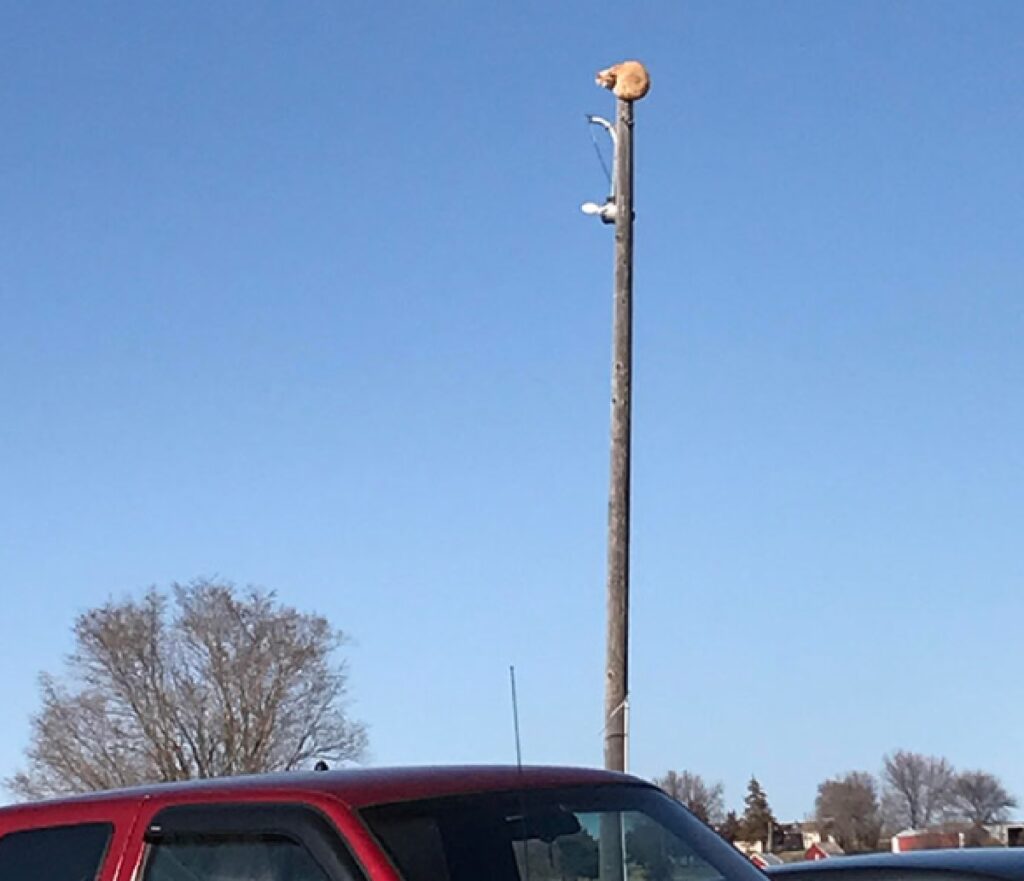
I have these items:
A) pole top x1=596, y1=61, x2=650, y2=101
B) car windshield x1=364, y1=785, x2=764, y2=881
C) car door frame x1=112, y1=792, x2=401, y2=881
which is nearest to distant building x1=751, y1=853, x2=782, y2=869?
car windshield x1=364, y1=785, x2=764, y2=881

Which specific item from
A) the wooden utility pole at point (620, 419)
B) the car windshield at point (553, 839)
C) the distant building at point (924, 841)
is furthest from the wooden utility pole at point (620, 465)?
the car windshield at point (553, 839)

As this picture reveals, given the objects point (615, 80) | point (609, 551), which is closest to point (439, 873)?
point (609, 551)

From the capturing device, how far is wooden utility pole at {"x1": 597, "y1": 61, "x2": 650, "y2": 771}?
467 inches

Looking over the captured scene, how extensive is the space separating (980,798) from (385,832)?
35500mm

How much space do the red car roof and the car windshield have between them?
0.04 m

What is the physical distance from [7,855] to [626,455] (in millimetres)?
7794

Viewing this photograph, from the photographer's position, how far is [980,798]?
37625 mm

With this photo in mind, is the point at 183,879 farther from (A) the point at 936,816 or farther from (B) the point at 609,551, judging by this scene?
(A) the point at 936,816

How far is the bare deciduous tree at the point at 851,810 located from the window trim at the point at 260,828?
92.3 feet

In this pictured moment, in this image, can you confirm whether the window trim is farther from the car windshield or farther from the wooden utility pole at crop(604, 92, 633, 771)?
the wooden utility pole at crop(604, 92, 633, 771)

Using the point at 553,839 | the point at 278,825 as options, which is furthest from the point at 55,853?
the point at 553,839

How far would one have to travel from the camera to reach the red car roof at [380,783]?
175 inches

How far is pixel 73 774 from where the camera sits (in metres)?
41.7

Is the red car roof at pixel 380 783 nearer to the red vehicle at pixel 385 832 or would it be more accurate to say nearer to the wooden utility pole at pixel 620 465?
the red vehicle at pixel 385 832
